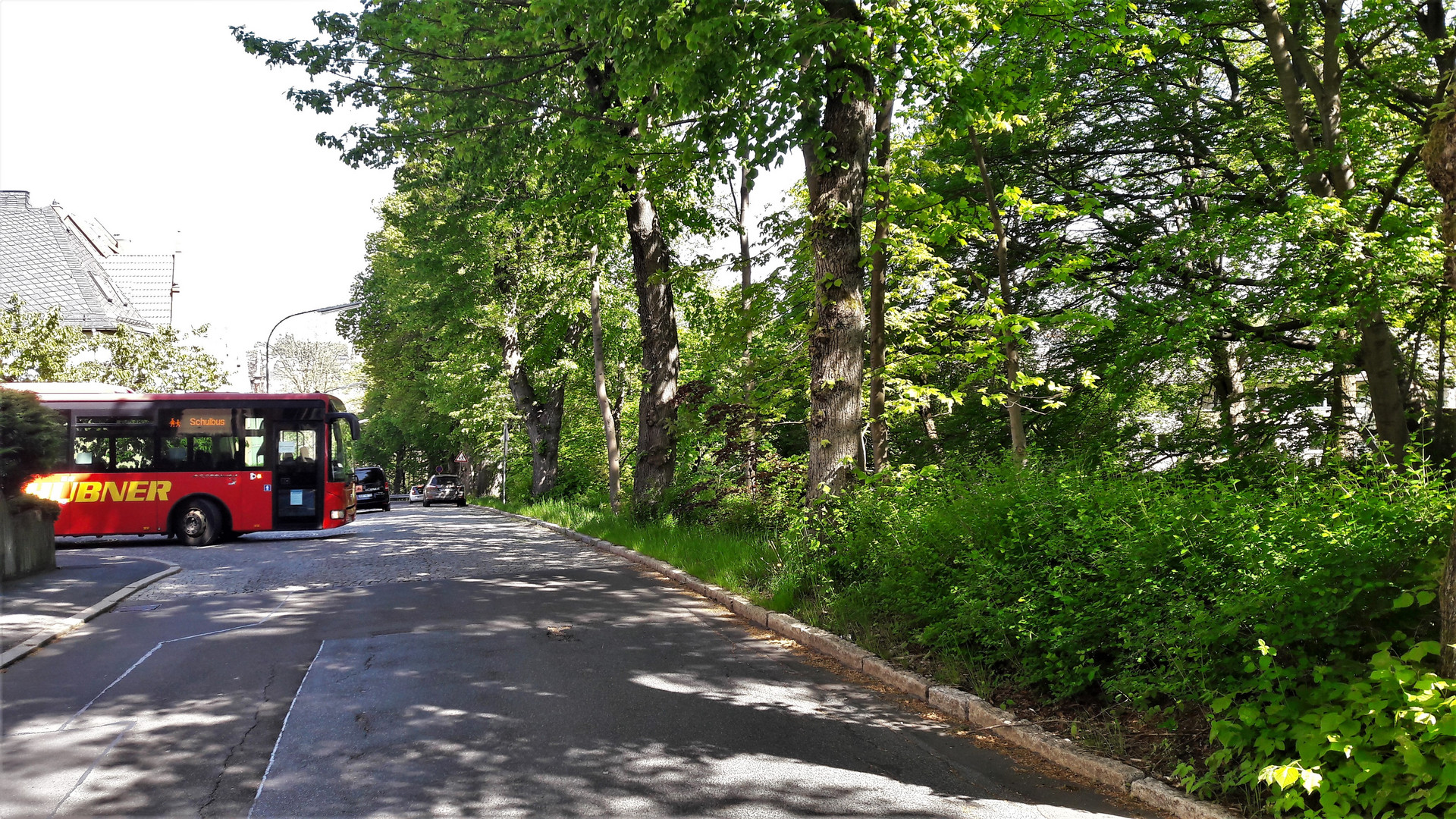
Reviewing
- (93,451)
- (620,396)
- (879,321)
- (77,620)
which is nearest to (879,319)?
(879,321)

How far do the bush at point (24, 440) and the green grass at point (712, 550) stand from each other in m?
8.78

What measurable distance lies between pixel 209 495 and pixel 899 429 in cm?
1475

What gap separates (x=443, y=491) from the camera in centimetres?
5306

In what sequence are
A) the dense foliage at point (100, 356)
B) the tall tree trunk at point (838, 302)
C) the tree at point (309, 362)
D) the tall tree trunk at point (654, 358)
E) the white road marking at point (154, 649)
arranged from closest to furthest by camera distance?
the white road marking at point (154, 649)
the tall tree trunk at point (838, 302)
the tall tree trunk at point (654, 358)
the dense foliage at point (100, 356)
the tree at point (309, 362)

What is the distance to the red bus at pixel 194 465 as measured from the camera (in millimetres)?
19484

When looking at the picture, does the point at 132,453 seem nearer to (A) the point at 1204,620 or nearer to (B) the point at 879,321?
(B) the point at 879,321

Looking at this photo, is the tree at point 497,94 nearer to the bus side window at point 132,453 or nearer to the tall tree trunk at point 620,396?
the bus side window at point 132,453

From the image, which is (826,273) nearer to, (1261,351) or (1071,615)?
(1071,615)

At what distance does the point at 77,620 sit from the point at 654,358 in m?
11.3

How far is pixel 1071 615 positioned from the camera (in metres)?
5.77

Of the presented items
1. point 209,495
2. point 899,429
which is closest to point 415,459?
point 209,495

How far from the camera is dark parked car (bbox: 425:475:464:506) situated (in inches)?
2068

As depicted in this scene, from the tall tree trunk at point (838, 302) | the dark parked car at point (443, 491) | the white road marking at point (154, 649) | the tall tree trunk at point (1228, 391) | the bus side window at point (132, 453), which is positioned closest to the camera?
the white road marking at point (154, 649)

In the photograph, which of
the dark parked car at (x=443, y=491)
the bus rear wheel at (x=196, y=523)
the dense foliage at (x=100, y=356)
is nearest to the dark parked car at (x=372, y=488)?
the dense foliage at (x=100, y=356)
